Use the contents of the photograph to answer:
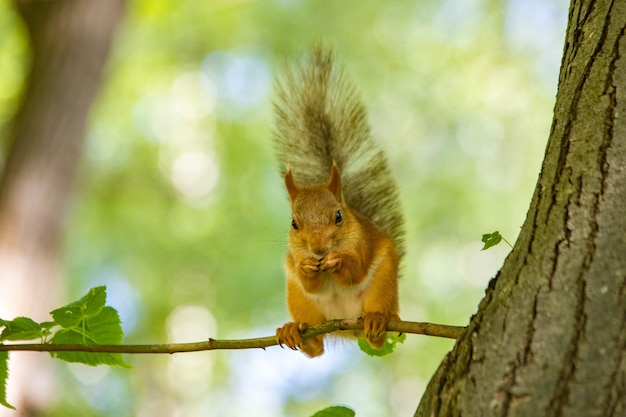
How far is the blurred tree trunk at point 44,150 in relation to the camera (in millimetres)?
3723

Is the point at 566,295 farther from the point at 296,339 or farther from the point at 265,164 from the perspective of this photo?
the point at 265,164

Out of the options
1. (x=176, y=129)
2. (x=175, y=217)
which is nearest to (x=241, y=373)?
(x=175, y=217)

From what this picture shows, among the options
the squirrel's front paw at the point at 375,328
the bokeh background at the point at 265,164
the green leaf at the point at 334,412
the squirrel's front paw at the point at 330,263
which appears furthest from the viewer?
the bokeh background at the point at 265,164

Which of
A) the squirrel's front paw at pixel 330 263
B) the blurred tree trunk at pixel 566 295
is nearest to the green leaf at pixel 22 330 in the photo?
the blurred tree trunk at pixel 566 295

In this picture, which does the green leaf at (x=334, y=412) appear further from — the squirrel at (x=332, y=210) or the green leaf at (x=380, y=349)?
the squirrel at (x=332, y=210)

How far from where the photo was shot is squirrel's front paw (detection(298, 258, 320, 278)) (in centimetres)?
229

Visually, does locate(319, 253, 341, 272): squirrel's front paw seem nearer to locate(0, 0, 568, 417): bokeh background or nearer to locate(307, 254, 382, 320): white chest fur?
locate(307, 254, 382, 320): white chest fur

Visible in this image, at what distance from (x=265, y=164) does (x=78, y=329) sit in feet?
24.4

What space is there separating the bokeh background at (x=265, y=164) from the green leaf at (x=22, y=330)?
669 centimetres

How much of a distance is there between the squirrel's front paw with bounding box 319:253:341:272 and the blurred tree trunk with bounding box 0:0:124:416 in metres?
1.88

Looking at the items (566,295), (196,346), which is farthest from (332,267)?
(566,295)

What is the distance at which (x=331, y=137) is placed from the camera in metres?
2.80

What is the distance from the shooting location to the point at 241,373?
1021cm

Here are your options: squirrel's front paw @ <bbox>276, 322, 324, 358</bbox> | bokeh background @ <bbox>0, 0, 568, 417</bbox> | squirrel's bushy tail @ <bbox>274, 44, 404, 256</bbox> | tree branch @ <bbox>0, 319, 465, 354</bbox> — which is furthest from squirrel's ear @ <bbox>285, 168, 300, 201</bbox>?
bokeh background @ <bbox>0, 0, 568, 417</bbox>
